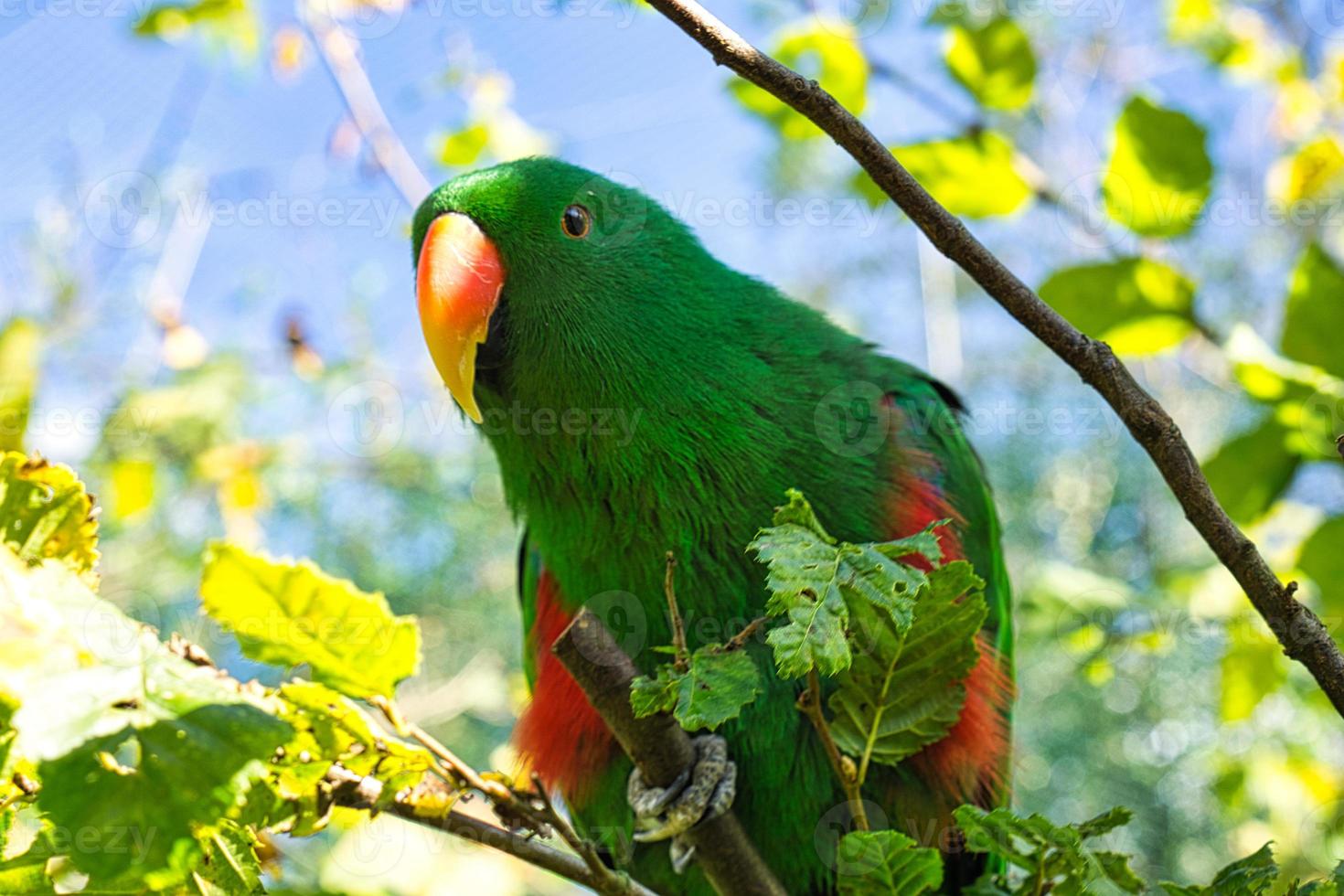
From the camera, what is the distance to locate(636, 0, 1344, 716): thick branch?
1070 mm

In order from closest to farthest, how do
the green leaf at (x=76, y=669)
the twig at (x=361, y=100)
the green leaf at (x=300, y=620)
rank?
the green leaf at (x=76, y=669) → the green leaf at (x=300, y=620) → the twig at (x=361, y=100)

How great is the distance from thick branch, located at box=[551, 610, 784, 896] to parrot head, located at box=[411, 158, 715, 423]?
2.49 ft

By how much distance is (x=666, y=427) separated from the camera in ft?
6.49

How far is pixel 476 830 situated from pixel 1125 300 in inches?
54.7

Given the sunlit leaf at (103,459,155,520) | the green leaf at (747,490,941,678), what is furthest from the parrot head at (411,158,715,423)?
the sunlit leaf at (103,459,155,520)

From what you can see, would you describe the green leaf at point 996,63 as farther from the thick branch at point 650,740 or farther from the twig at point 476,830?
the twig at point 476,830

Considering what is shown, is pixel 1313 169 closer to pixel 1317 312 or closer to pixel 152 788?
pixel 1317 312

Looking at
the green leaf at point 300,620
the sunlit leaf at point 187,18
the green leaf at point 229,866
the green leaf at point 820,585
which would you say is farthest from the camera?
the sunlit leaf at point 187,18

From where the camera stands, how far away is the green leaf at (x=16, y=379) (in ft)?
4.33

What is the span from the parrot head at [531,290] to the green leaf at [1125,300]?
0.69 meters

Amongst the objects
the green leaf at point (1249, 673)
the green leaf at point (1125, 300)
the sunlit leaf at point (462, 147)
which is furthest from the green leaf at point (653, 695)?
the sunlit leaf at point (462, 147)

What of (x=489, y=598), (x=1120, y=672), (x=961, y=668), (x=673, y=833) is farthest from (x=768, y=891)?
(x=489, y=598)

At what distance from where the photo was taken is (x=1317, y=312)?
1.78 metres

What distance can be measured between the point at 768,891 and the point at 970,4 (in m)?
2.36
